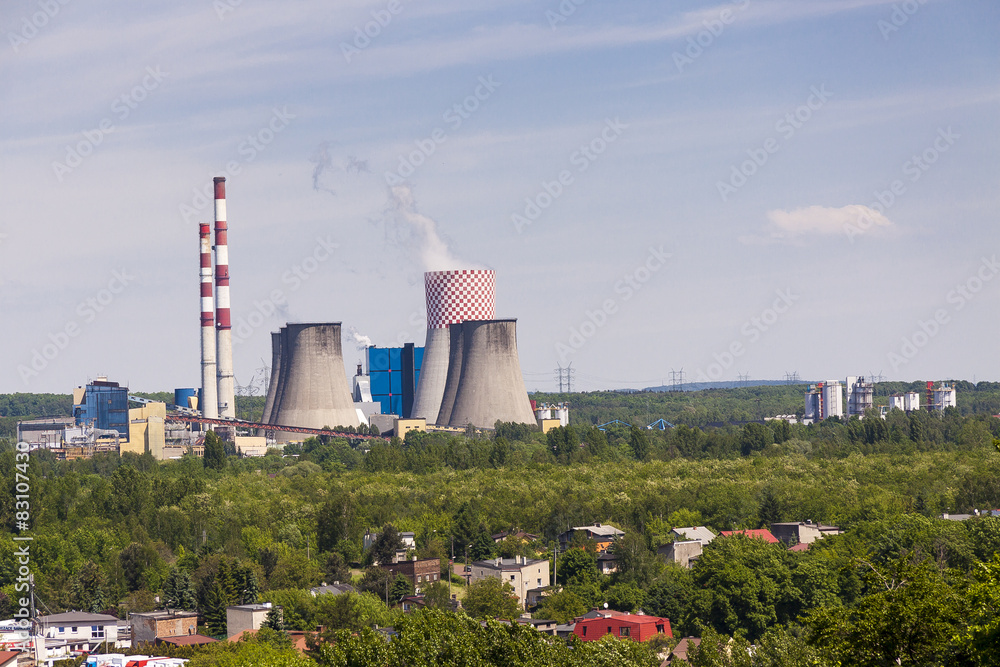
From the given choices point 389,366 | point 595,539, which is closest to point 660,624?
point 595,539

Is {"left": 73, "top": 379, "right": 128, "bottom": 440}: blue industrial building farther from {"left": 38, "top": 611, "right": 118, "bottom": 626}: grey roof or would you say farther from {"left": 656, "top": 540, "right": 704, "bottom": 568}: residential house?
{"left": 656, "top": 540, "right": 704, "bottom": 568}: residential house

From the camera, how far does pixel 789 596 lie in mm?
23062

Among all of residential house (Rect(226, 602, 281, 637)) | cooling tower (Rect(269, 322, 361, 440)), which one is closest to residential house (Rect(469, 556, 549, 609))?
residential house (Rect(226, 602, 281, 637))

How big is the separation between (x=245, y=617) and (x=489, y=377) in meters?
26.6

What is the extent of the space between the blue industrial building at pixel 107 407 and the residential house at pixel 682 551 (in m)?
32.1

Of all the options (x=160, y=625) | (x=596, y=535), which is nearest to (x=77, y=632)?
(x=160, y=625)

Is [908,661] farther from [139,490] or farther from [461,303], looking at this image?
[461,303]

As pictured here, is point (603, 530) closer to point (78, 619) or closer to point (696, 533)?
point (696, 533)

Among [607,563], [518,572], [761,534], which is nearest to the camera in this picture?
[518,572]

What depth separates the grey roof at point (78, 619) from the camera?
23.6 metres

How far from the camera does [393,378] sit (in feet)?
208

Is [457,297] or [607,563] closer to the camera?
[607,563]

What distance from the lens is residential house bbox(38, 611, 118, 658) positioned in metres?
23.0

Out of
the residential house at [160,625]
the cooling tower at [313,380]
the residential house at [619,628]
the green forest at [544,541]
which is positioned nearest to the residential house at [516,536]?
the green forest at [544,541]
